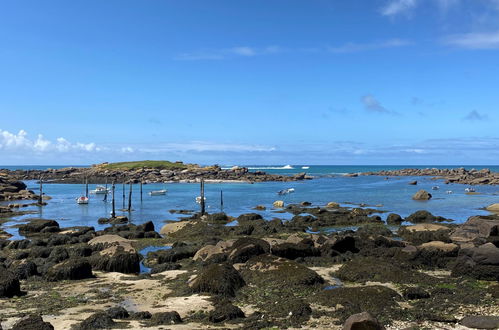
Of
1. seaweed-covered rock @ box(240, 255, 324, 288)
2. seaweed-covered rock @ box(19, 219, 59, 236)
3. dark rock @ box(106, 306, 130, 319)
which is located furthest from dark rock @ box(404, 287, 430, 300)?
seaweed-covered rock @ box(19, 219, 59, 236)

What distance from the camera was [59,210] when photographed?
74375mm

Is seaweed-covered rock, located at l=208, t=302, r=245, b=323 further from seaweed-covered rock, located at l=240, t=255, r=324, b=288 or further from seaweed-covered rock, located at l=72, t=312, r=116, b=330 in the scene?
seaweed-covered rock, located at l=240, t=255, r=324, b=288

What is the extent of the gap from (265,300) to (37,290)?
1212cm

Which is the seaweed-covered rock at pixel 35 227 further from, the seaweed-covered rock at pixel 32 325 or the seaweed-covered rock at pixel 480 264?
the seaweed-covered rock at pixel 480 264

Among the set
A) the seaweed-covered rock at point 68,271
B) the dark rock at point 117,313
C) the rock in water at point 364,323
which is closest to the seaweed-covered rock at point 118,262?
the seaweed-covered rock at point 68,271

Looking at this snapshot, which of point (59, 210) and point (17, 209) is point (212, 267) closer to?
point (59, 210)

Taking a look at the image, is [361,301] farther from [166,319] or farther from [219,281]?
[166,319]

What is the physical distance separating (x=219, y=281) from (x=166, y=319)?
4739 millimetres

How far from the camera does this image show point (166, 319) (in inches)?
678

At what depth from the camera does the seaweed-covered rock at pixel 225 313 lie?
1764 centimetres

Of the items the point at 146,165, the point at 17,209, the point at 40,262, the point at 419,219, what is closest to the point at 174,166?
the point at 146,165

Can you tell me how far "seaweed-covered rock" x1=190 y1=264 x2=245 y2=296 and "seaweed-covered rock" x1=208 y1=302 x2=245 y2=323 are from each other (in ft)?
8.73

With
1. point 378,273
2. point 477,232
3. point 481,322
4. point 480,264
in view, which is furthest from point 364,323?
point 477,232

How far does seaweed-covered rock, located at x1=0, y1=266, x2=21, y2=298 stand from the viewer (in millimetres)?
21594
